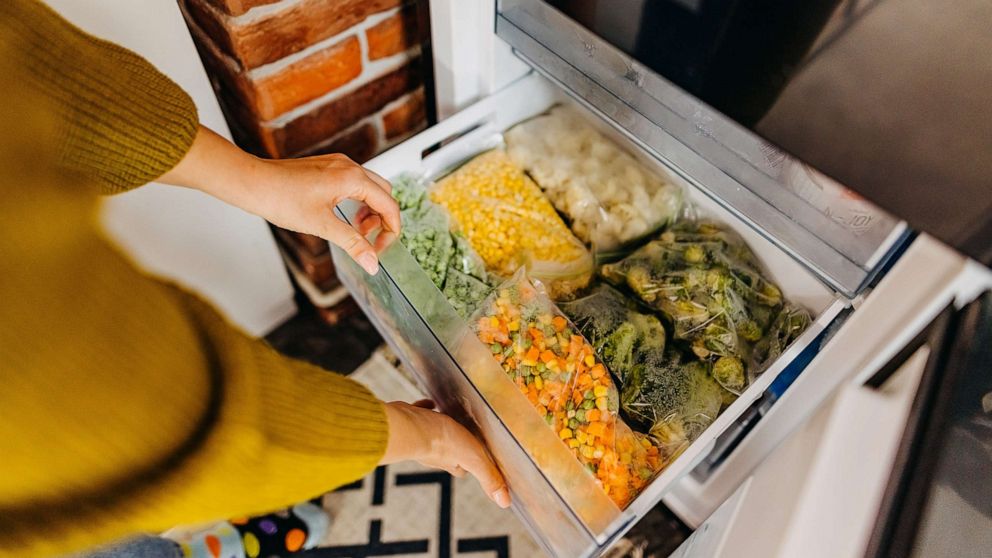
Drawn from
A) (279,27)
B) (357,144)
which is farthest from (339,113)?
(279,27)

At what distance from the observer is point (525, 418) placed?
2.15ft

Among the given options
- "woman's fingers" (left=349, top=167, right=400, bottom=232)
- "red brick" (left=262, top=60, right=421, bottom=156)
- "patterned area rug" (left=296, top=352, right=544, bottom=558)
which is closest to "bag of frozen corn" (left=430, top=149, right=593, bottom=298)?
"woman's fingers" (left=349, top=167, right=400, bottom=232)

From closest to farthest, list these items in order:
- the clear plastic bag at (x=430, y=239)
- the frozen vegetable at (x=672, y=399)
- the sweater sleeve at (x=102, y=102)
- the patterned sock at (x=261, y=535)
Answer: the sweater sleeve at (x=102, y=102) < the frozen vegetable at (x=672, y=399) < the clear plastic bag at (x=430, y=239) < the patterned sock at (x=261, y=535)

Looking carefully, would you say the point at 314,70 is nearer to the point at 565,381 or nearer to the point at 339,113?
the point at 339,113

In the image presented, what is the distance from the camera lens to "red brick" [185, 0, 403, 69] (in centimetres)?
80

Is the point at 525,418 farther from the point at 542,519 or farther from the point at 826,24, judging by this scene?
the point at 826,24

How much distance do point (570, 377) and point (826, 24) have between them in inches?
17.2

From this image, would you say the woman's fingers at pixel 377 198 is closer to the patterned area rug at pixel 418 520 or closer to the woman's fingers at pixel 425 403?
the woman's fingers at pixel 425 403

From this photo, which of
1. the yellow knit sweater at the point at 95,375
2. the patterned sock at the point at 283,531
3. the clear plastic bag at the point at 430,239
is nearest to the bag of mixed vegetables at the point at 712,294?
the clear plastic bag at the point at 430,239

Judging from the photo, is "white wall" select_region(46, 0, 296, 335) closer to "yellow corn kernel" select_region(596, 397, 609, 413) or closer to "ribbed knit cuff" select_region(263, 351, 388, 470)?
"ribbed knit cuff" select_region(263, 351, 388, 470)

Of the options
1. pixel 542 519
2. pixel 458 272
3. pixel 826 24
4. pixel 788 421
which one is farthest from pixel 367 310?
pixel 826 24

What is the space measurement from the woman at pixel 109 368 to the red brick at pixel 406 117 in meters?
0.52

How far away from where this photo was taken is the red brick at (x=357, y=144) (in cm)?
105

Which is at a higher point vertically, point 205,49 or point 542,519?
point 205,49
